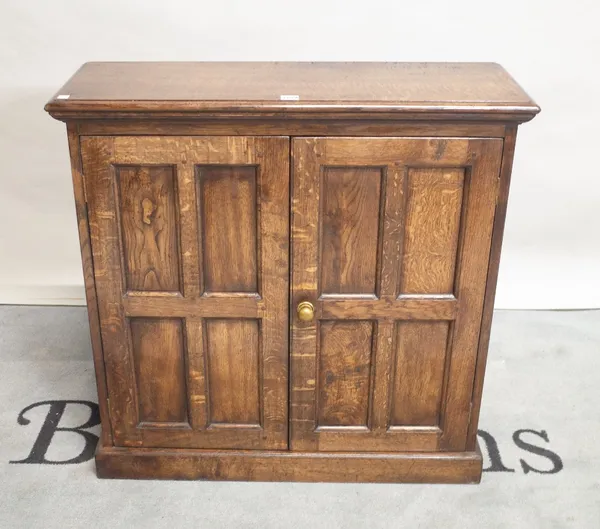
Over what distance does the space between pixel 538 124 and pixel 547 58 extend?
0.70 ft

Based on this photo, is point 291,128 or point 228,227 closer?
point 291,128

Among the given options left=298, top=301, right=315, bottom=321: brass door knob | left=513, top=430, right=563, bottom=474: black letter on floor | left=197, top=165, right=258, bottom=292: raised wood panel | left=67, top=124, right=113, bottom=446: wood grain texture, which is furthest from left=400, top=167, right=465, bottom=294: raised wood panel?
left=67, top=124, right=113, bottom=446: wood grain texture

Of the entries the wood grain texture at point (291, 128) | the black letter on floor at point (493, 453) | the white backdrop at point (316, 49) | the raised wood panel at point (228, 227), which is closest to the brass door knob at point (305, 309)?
the raised wood panel at point (228, 227)

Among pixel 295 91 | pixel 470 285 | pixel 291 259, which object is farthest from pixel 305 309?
pixel 295 91

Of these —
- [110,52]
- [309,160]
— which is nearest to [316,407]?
[309,160]

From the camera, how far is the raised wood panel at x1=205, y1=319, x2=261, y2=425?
6.63 ft

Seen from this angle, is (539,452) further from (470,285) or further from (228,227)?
(228,227)

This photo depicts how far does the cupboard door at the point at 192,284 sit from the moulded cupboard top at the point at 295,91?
0.27ft

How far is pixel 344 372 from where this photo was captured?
6.75ft

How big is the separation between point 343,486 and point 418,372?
0.37 metres

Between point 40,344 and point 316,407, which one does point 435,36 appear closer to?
point 316,407

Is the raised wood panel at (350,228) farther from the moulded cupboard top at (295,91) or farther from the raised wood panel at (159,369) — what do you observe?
the raised wood panel at (159,369)

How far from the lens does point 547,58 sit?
8.61 feet

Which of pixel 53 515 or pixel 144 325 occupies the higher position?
pixel 144 325
